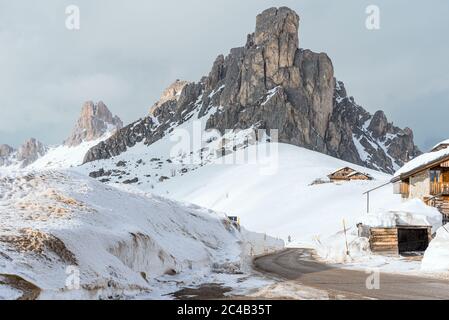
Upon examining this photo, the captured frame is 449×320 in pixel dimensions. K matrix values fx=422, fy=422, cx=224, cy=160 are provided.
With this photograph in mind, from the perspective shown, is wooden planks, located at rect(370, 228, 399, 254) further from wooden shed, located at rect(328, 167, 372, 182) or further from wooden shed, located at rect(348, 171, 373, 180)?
wooden shed, located at rect(348, 171, 373, 180)

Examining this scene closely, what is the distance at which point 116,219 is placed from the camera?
16.4 m

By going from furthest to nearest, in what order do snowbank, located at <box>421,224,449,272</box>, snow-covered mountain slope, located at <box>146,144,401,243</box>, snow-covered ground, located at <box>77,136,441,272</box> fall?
snow-covered mountain slope, located at <box>146,144,401,243</box> → snow-covered ground, located at <box>77,136,441,272</box> → snowbank, located at <box>421,224,449,272</box>

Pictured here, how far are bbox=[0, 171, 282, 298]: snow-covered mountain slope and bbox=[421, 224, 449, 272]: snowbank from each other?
9259 millimetres

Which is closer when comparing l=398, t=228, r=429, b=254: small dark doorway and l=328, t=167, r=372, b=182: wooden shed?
l=398, t=228, r=429, b=254: small dark doorway

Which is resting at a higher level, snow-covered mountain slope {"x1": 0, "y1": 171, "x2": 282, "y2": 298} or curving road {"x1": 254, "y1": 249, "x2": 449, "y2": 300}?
snow-covered mountain slope {"x1": 0, "y1": 171, "x2": 282, "y2": 298}

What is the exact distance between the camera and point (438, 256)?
20.2 metres

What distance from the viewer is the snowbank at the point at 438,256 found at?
1961 centimetres

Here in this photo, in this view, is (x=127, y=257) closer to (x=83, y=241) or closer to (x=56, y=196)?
(x=83, y=241)

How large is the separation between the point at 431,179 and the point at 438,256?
750 inches

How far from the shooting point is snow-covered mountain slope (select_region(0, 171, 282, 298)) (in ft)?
32.5

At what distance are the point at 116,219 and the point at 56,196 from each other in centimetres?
241

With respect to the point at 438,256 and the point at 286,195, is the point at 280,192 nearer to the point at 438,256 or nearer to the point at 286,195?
the point at 286,195

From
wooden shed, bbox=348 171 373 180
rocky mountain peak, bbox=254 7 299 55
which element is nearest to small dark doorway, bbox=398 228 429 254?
wooden shed, bbox=348 171 373 180

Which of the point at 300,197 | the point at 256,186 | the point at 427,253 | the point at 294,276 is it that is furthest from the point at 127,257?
the point at 256,186
